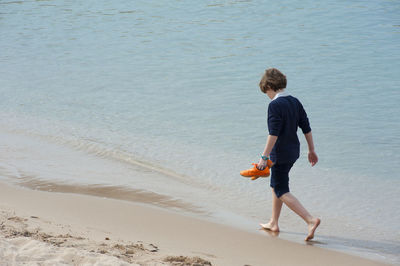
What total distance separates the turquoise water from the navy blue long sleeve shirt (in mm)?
733

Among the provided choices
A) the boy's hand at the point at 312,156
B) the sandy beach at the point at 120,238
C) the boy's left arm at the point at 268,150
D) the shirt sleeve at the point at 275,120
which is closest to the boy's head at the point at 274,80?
the shirt sleeve at the point at 275,120

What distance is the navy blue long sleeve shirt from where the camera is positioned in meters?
4.31

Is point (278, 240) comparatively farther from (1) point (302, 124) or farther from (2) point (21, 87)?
(2) point (21, 87)

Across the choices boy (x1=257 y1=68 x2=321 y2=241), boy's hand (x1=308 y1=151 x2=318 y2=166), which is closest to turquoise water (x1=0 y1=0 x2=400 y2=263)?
boy (x1=257 y1=68 x2=321 y2=241)

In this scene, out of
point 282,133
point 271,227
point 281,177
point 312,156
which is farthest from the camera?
point 271,227

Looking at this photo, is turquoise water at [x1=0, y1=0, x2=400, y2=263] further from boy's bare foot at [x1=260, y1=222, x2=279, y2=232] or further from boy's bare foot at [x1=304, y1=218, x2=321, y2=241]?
boy's bare foot at [x1=304, y1=218, x2=321, y2=241]

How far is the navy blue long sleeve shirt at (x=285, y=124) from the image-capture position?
4309 millimetres


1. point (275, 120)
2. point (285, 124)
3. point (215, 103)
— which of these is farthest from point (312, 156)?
point (215, 103)

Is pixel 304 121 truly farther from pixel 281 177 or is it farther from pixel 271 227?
pixel 271 227

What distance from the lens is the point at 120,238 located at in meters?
4.16

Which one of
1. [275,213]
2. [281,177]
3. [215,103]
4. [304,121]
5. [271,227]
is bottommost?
[215,103]

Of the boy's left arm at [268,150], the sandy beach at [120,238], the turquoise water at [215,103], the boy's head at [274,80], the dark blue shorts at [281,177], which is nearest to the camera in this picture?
the sandy beach at [120,238]

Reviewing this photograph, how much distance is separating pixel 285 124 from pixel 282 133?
0.28 feet

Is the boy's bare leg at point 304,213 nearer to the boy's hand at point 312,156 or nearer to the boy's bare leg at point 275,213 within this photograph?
the boy's bare leg at point 275,213
